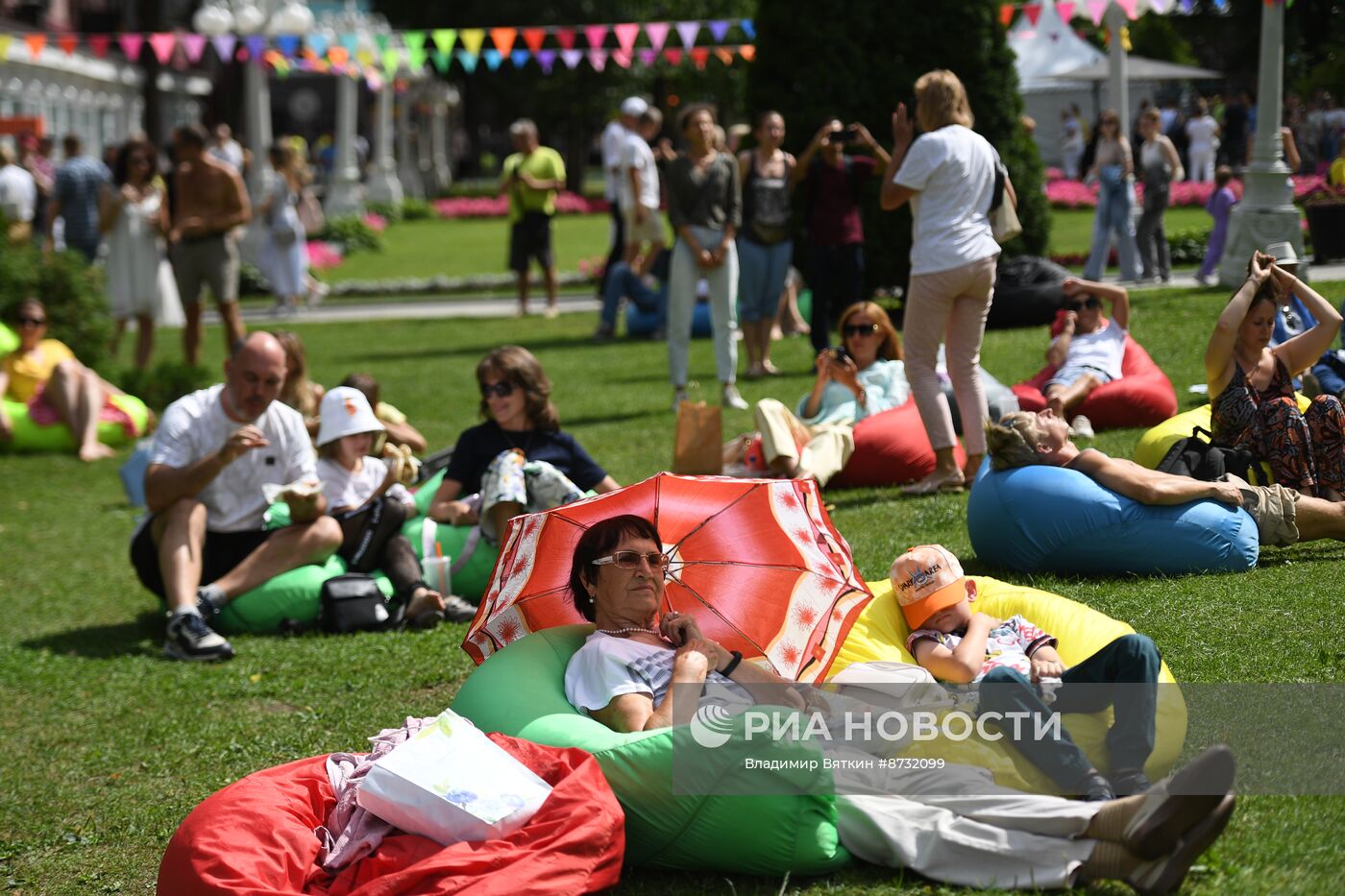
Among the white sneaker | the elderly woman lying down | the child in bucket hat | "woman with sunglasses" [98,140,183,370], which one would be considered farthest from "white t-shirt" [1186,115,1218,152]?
the elderly woman lying down

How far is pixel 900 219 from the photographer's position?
50.5ft

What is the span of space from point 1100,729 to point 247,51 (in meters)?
22.0

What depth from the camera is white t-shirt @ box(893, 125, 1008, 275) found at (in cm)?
791

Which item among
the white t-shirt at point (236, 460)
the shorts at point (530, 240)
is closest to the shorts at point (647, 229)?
the shorts at point (530, 240)

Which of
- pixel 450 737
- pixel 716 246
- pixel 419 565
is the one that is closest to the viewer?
pixel 450 737

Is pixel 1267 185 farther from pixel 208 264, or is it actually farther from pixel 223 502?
pixel 223 502

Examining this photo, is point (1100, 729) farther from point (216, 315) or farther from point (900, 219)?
point (216, 315)

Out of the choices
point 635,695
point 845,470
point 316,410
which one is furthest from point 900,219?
point 635,695

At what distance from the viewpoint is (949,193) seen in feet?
26.1

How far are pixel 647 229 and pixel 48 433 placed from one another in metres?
6.57

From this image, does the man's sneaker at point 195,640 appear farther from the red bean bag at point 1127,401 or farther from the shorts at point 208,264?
the shorts at point 208,264

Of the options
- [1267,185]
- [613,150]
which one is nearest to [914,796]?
[1267,185]

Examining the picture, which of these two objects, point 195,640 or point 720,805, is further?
point 195,640

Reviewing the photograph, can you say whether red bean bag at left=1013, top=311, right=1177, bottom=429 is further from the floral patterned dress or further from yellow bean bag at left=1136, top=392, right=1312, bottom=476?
the floral patterned dress
